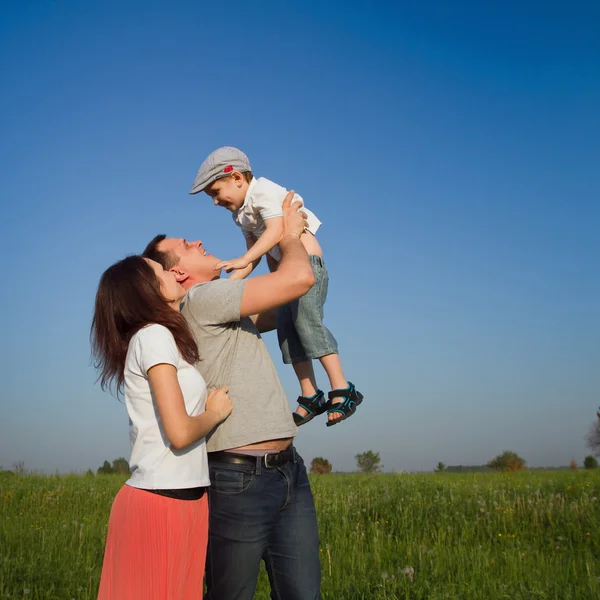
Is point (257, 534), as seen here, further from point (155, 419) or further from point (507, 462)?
point (507, 462)

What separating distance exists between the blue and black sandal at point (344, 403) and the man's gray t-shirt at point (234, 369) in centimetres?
106

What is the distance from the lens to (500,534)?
6.93 metres

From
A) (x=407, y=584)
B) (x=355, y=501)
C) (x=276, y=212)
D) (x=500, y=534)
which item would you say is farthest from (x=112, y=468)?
(x=276, y=212)

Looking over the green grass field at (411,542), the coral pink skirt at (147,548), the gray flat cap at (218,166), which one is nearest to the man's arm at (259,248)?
the gray flat cap at (218,166)

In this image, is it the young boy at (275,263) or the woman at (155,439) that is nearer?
the woman at (155,439)

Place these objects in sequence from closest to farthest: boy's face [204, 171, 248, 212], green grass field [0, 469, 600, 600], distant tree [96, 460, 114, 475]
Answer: boy's face [204, 171, 248, 212]
green grass field [0, 469, 600, 600]
distant tree [96, 460, 114, 475]

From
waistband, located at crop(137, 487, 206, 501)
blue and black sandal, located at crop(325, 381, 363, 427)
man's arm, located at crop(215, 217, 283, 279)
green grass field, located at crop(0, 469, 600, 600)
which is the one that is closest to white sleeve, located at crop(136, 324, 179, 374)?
waistband, located at crop(137, 487, 206, 501)

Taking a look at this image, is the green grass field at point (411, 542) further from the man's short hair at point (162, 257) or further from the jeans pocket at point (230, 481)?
the man's short hair at point (162, 257)

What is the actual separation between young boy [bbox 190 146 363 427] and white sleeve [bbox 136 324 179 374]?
1.27 m

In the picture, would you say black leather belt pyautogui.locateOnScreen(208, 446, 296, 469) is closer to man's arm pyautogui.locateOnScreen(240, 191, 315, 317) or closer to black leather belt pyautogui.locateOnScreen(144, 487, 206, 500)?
black leather belt pyautogui.locateOnScreen(144, 487, 206, 500)

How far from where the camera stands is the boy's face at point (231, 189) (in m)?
4.26

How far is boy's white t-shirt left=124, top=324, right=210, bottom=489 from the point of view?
7.89 feet

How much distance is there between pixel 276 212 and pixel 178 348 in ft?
5.56

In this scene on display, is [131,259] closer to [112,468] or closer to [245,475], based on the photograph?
[245,475]
